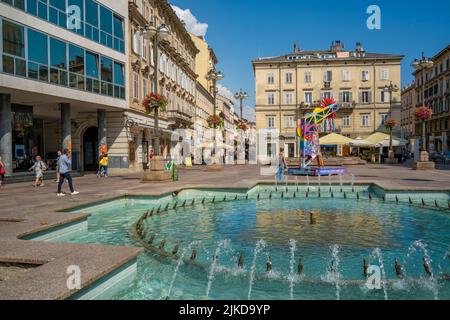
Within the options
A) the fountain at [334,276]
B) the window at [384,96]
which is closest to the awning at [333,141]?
the window at [384,96]

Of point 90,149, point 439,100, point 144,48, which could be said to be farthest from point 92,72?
point 439,100

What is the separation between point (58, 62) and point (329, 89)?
1856 inches

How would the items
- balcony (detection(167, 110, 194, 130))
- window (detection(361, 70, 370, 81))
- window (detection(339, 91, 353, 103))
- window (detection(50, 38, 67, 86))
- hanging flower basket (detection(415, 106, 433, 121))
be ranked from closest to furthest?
window (detection(50, 38, 67, 86)) < hanging flower basket (detection(415, 106, 433, 121)) < balcony (detection(167, 110, 194, 130)) < window (detection(361, 70, 370, 81)) < window (detection(339, 91, 353, 103))

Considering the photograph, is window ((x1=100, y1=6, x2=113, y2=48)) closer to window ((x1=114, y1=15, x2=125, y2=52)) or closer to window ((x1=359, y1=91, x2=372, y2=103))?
window ((x1=114, y1=15, x2=125, y2=52))

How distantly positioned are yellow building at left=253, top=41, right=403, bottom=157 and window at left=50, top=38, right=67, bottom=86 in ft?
139

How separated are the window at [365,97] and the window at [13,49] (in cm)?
5183

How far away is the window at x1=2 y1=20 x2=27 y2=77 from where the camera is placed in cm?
1680

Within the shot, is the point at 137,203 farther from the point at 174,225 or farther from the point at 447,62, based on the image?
the point at 447,62

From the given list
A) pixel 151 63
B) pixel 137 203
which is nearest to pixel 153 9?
pixel 151 63

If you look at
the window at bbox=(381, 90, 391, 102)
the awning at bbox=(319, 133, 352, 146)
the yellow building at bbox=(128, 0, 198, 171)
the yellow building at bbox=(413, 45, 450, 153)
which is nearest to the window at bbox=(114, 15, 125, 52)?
the yellow building at bbox=(128, 0, 198, 171)

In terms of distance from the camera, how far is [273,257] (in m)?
6.53

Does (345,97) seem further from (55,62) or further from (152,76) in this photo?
(55,62)

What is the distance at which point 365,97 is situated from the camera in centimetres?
5838
